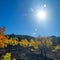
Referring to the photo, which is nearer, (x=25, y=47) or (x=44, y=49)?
(x=44, y=49)

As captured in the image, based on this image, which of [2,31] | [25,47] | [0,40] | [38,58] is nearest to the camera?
[0,40]

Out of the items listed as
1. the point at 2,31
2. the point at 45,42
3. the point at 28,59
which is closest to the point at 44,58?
the point at 28,59

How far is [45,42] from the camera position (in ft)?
286

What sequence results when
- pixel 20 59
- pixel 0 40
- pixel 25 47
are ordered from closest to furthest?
pixel 0 40 < pixel 20 59 < pixel 25 47

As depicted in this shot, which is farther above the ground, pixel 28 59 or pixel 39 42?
pixel 39 42

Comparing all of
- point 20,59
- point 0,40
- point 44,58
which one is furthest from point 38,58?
point 0,40

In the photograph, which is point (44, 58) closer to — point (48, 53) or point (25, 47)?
point (48, 53)

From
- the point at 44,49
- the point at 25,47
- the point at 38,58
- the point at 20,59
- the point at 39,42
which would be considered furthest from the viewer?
the point at 25,47

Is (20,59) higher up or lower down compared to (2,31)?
lower down

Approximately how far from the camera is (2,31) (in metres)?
59.9

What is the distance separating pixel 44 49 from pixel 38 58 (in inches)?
470

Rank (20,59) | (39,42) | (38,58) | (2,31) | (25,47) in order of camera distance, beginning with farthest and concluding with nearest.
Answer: (25,47) → (39,42) → (38,58) → (20,59) → (2,31)

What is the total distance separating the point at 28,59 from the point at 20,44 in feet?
123

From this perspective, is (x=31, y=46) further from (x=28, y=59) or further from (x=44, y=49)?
(x=28, y=59)
